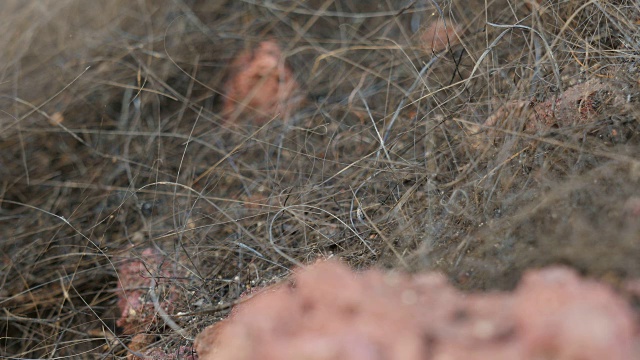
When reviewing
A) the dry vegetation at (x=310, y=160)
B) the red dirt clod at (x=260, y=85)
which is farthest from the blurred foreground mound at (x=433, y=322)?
the red dirt clod at (x=260, y=85)

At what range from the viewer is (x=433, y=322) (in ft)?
2.35

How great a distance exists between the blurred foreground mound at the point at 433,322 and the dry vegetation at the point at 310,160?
91 mm

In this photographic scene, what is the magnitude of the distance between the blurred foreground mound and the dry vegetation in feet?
0.30

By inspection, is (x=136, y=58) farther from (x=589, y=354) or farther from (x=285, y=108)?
(x=589, y=354)

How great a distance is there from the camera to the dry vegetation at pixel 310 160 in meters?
1.11

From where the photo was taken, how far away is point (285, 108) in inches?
86.4

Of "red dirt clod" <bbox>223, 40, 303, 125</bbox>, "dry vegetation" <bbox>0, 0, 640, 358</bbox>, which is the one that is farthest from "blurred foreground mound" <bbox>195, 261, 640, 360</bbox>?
"red dirt clod" <bbox>223, 40, 303, 125</bbox>

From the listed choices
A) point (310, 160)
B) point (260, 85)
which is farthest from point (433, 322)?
point (260, 85)

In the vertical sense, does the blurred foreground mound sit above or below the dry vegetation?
above

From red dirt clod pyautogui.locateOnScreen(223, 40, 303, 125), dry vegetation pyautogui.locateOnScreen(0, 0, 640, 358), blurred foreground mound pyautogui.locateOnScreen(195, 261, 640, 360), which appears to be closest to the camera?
blurred foreground mound pyautogui.locateOnScreen(195, 261, 640, 360)

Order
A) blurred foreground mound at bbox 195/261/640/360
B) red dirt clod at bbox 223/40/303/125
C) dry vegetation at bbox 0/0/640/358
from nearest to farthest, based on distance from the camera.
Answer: blurred foreground mound at bbox 195/261/640/360, dry vegetation at bbox 0/0/640/358, red dirt clod at bbox 223/40/303/125

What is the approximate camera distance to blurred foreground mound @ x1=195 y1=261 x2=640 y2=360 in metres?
0.66

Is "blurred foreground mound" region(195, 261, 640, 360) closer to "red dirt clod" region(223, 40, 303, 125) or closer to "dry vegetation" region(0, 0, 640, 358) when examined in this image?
"dry vegetation" region(0, 0, 640, 358)

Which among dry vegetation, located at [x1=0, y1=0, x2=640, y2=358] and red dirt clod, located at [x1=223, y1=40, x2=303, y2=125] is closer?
dry vegetation, located at [x1=0, y1=0, x2=640, y2=358]
